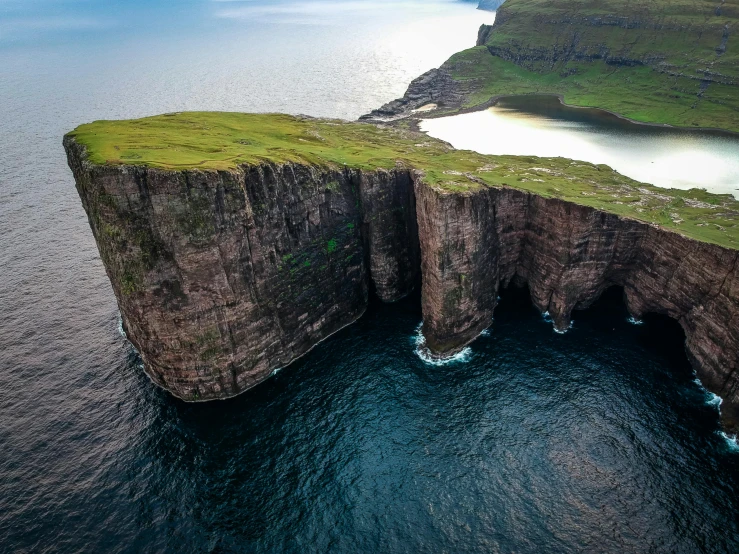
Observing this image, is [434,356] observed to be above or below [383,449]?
above

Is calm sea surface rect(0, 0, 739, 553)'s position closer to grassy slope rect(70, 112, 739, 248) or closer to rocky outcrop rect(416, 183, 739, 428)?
rocky outcrop rect(416, 183, 739, 428)

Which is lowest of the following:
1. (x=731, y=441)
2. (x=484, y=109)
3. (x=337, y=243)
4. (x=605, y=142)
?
(x=731, y=441)

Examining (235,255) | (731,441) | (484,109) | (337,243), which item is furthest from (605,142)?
(235,255)

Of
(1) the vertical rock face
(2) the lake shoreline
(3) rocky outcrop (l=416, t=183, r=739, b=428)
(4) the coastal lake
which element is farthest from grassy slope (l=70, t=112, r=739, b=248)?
(2) the lake shoreline

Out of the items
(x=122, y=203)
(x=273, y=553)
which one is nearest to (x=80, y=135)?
(x=122, y=203)

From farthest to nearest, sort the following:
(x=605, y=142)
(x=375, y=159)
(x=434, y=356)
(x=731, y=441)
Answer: (x=605, y=142) < (x=375, y=159) < (x=434, y=356) < (x=731, y=441)

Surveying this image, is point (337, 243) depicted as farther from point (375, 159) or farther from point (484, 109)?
point (484, 109)

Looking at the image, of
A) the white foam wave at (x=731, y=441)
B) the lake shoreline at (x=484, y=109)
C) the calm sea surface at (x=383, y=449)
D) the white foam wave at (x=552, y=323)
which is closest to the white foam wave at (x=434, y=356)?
the calm sea surface at (x=383, y=449)
